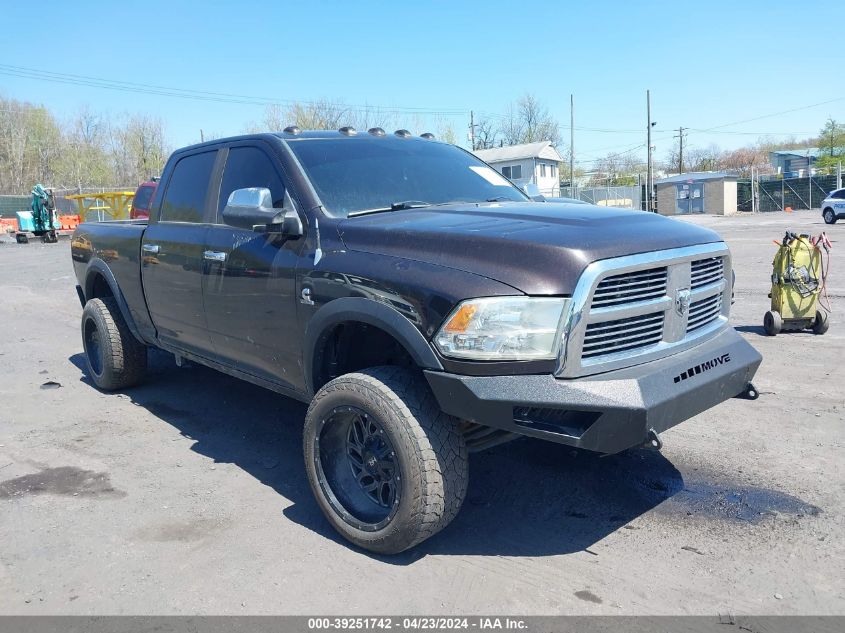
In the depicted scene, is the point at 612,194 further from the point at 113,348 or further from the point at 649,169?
the point at 113,348

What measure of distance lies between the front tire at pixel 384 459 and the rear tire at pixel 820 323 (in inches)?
229

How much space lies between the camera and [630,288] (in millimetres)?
3020

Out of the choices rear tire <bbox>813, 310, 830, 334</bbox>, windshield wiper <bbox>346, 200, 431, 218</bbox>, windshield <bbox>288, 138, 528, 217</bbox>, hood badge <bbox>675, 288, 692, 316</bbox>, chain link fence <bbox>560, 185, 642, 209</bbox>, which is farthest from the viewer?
chain link fence <bbox>560, 185, 642, 209</bbox>

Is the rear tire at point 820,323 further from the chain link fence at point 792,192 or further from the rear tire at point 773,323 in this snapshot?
the chain link fence at point 792,192

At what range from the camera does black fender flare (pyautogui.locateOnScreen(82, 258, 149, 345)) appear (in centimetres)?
582

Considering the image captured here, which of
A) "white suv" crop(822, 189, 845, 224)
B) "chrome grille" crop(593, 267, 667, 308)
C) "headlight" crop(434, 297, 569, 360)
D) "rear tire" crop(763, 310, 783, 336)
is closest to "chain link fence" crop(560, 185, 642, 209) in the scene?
"white suv" crop(822, 189, 845, 224)

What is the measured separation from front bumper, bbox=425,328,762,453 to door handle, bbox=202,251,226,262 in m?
1.94

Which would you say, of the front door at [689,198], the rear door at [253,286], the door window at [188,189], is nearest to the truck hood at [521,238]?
the rear door at [253,286]

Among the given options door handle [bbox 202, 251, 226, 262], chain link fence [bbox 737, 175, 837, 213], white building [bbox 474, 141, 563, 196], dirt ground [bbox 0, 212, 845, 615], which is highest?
white building [bbox 474, 141, 563, 196]

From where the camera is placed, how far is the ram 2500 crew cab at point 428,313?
2.83 metres

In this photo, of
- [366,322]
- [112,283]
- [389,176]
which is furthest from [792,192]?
[366,322]

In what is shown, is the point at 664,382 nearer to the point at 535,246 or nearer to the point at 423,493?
the point at 535,246

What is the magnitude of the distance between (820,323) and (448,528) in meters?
5.66

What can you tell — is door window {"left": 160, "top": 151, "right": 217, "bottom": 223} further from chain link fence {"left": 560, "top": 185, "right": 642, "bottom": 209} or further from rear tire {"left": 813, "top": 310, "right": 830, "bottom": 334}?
chain link fence {"left": 560, "top": 185, "right": 642, "bottom": 209}
